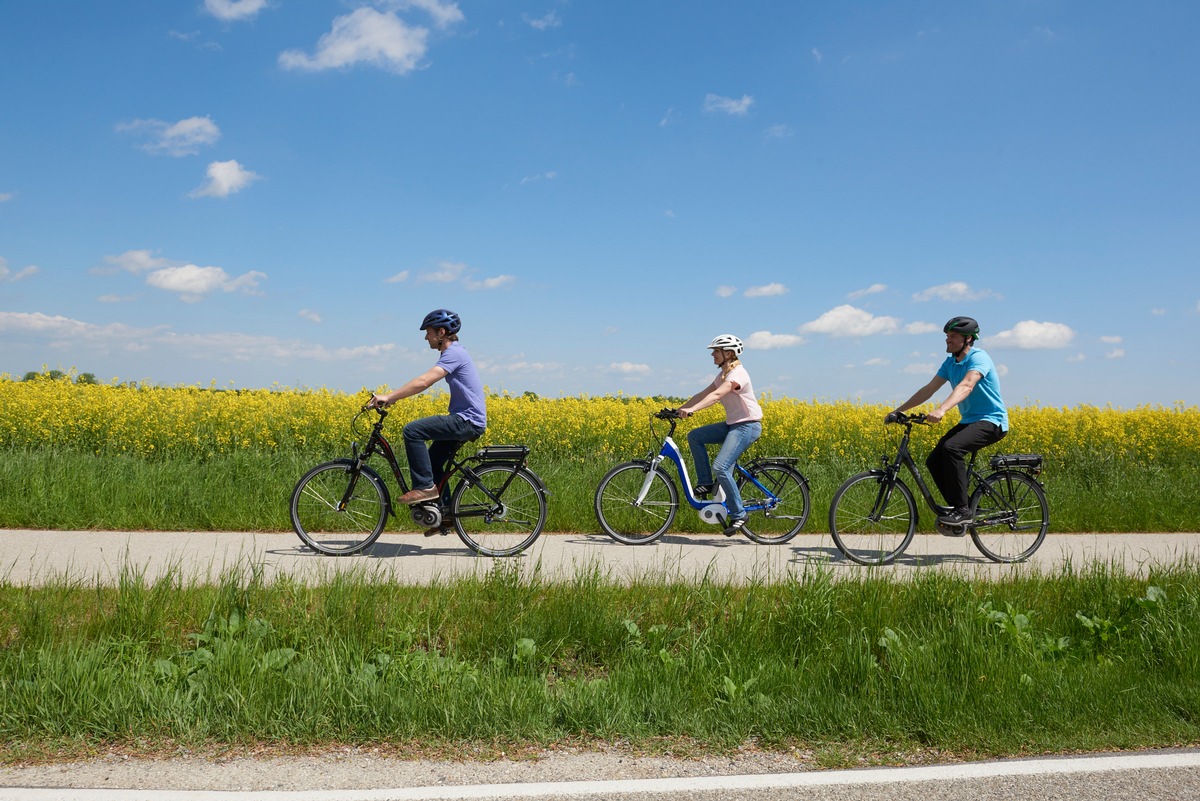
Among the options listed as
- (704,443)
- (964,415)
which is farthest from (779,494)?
(964,415)

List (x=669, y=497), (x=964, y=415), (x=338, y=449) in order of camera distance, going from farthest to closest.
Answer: (x=338, y=449) → (x=669, y=497) → (x=964, y=415)

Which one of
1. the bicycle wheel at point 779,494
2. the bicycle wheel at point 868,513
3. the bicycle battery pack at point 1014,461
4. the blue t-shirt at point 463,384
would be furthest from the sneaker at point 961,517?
the blue t-shirt at point 463,384

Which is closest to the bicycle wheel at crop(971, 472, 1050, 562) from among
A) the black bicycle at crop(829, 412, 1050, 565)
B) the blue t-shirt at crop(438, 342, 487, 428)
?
the black bicycle at crop(829, 412, 1050, 565)

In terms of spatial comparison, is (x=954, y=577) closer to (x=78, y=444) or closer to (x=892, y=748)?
(x=892, y=748)

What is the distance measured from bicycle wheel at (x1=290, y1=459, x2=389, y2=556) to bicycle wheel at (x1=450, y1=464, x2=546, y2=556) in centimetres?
77

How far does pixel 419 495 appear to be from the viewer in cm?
799

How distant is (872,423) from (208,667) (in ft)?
43.6

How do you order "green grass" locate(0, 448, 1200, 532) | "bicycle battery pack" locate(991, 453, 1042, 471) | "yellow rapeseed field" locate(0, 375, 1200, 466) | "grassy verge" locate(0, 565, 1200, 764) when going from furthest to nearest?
"yellow rapeseed field" locate(0, 375, 1200, 466) < "green grass" locate(0, 448, 1200, 532) < "bicycle battery pack" locate(991, 453, 1042, 471) < "grassy verge" locate(0, 565, 1200, 764)

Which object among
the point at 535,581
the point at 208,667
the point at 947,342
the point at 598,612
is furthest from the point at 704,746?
the point at 947,342

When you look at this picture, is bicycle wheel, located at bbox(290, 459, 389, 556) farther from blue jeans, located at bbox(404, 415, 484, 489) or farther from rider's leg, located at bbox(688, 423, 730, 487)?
rider's leg, located at bbox(688, 423, 730, 487)

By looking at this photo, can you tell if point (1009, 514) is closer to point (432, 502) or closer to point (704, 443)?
point (704, 443)

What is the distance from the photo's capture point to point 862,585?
18.1 ft

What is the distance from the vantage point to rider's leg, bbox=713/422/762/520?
29.6 feet

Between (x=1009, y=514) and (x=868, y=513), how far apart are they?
1.58 metres
